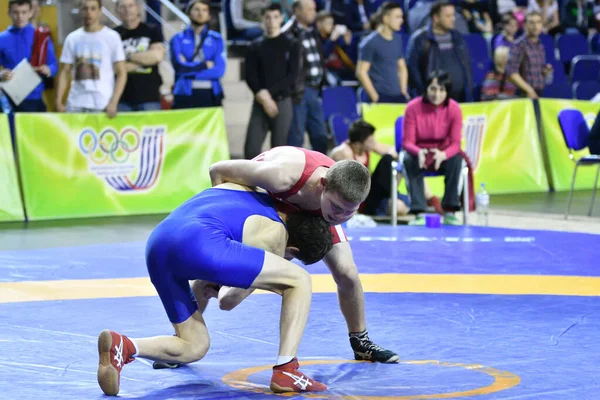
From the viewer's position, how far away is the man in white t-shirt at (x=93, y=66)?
34.6 ft

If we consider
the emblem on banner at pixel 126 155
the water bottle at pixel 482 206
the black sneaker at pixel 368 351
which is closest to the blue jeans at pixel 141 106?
the emblem on banner at pixel 126 155

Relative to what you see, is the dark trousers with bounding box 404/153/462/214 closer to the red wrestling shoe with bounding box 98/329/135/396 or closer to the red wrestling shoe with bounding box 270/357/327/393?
the red wrestling shoe with bounding box 270/357/327/393

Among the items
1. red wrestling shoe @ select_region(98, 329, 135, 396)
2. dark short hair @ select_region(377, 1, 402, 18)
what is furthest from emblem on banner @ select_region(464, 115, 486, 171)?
red wrestling shoe @ select_region(98, 329, 135, 396)

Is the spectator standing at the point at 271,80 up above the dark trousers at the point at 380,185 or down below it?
above

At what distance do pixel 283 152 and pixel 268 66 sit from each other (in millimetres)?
6748

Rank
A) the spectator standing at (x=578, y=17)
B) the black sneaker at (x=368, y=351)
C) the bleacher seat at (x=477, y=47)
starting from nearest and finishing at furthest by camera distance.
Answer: the black sneaker at (x=368, y=351), the bleacher seat at (x=477, y=47), the spectator standing at (x=578, y=17)

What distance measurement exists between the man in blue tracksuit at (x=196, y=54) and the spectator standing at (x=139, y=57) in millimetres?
193

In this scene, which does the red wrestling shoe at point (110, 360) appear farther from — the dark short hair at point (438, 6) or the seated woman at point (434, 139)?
the dark short hair at point (438, 6)

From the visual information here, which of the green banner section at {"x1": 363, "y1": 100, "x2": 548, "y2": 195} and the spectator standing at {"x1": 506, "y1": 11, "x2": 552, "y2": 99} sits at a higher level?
the spectator standing at {"x1": 506, "y1": 11, "x2": 552, "y2": 99}

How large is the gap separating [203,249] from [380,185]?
6.38m

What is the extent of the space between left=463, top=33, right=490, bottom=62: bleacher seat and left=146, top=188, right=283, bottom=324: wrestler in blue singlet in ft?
33.3

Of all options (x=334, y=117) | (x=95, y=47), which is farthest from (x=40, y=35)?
(x=334, y=117)

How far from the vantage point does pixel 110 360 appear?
13.9 ft

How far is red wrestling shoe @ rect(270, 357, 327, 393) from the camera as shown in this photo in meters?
4.30
